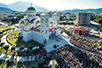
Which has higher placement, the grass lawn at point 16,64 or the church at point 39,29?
the church at point 39,29

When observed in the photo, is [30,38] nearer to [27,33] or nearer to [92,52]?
[27,33]

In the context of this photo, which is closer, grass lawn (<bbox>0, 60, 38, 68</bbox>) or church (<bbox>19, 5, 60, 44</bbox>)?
grass lawn (<bbox>0, 60, 38, 68</bbox>)

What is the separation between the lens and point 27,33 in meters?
30.6

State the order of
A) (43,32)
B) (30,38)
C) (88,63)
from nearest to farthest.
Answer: (88,63), (43,32), (30,38)

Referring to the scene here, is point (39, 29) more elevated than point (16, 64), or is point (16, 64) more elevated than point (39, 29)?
point (39, 29)

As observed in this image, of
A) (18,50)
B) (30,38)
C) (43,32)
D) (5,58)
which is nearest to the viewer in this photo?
(5,58)

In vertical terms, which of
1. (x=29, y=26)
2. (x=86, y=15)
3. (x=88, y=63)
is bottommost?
(x=88, y=63)

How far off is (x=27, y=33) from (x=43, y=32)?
6.59m

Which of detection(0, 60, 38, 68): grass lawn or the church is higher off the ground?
the church

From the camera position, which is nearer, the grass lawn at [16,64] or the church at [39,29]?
the grass lawn at [16,64]

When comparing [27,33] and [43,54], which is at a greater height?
[27,33]

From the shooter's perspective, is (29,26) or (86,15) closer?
(29,26)

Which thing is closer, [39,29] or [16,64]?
[16,64]

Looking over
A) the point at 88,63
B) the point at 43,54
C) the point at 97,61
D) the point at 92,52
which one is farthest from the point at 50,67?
the point at 92,52
